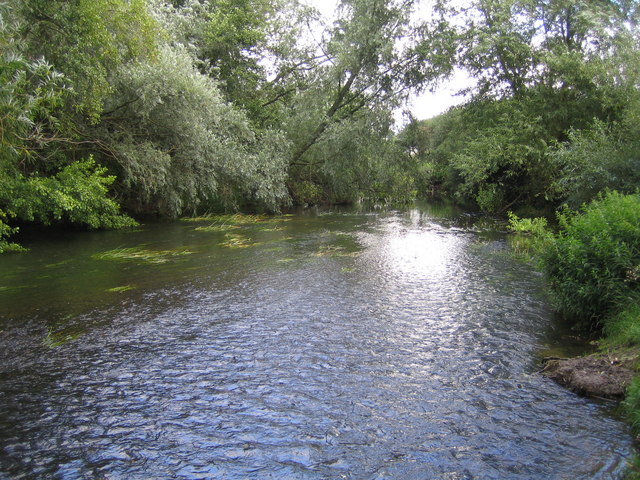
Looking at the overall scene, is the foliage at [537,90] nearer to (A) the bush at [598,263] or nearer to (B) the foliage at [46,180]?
(A) the bush at [598,263]

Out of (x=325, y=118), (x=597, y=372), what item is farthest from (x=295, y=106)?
(x=597, y=372)

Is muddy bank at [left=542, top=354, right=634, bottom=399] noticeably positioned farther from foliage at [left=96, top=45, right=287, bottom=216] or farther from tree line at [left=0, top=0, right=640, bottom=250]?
foliage at [left=96, top=45, right=287, bottom=216]

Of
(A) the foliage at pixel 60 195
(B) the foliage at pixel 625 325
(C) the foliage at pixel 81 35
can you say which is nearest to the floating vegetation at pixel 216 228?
(A) the foliage at pixel 60 195

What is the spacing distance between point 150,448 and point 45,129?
645 inches

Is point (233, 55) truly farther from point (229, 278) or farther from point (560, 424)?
point (560, 424)

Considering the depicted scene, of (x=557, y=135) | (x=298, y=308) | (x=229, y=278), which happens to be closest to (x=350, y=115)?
(x=557, y=135)

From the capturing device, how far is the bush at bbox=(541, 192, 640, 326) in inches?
298

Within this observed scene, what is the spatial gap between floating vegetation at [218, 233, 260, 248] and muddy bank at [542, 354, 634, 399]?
12423mm

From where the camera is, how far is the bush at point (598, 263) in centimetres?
757

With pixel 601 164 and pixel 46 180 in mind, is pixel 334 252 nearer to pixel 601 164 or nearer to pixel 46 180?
pixel 601 164

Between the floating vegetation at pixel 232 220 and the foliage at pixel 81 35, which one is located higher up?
the foliage at pixel 81 35

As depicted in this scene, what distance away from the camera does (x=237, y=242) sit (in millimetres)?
17984

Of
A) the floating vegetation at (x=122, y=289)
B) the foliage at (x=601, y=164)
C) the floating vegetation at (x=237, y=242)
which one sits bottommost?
the floating vegetation at (x=122, y=289)

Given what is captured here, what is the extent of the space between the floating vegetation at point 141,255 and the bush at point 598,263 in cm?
1111
